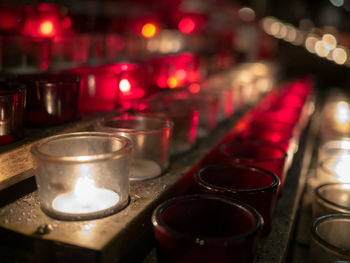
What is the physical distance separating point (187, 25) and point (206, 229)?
1542mm

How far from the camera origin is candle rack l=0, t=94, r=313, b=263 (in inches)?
21.9

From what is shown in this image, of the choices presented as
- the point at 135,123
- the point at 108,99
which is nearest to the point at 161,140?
the point at 135,123

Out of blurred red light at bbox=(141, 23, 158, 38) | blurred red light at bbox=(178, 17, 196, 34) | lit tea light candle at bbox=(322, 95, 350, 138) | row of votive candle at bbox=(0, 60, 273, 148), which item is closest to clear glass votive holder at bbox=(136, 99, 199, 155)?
row of votive candle at bbox=(0, 60, 273, 148)

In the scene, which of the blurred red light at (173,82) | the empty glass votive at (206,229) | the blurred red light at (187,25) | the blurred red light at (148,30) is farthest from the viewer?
the blurred red light at (187,25)

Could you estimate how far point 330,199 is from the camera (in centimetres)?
87

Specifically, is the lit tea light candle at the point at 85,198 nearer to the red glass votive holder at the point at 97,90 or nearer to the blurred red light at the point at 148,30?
the red glass votive holder at the point at 97,90

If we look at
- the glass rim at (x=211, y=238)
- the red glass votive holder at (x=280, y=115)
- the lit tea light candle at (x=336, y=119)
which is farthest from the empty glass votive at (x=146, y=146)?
the lit tea light candle at (x=336, y=119)

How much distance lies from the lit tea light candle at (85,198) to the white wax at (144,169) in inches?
5.6

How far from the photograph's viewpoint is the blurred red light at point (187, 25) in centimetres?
195

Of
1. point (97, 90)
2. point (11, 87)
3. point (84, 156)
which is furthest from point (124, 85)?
point (84, 156)

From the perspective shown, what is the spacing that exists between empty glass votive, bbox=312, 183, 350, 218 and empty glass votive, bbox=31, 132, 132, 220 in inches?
17.2

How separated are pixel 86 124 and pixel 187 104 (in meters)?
0.35

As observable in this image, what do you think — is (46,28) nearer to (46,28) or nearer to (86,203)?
(46,28)

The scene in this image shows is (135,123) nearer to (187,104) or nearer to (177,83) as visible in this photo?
(187,104)
